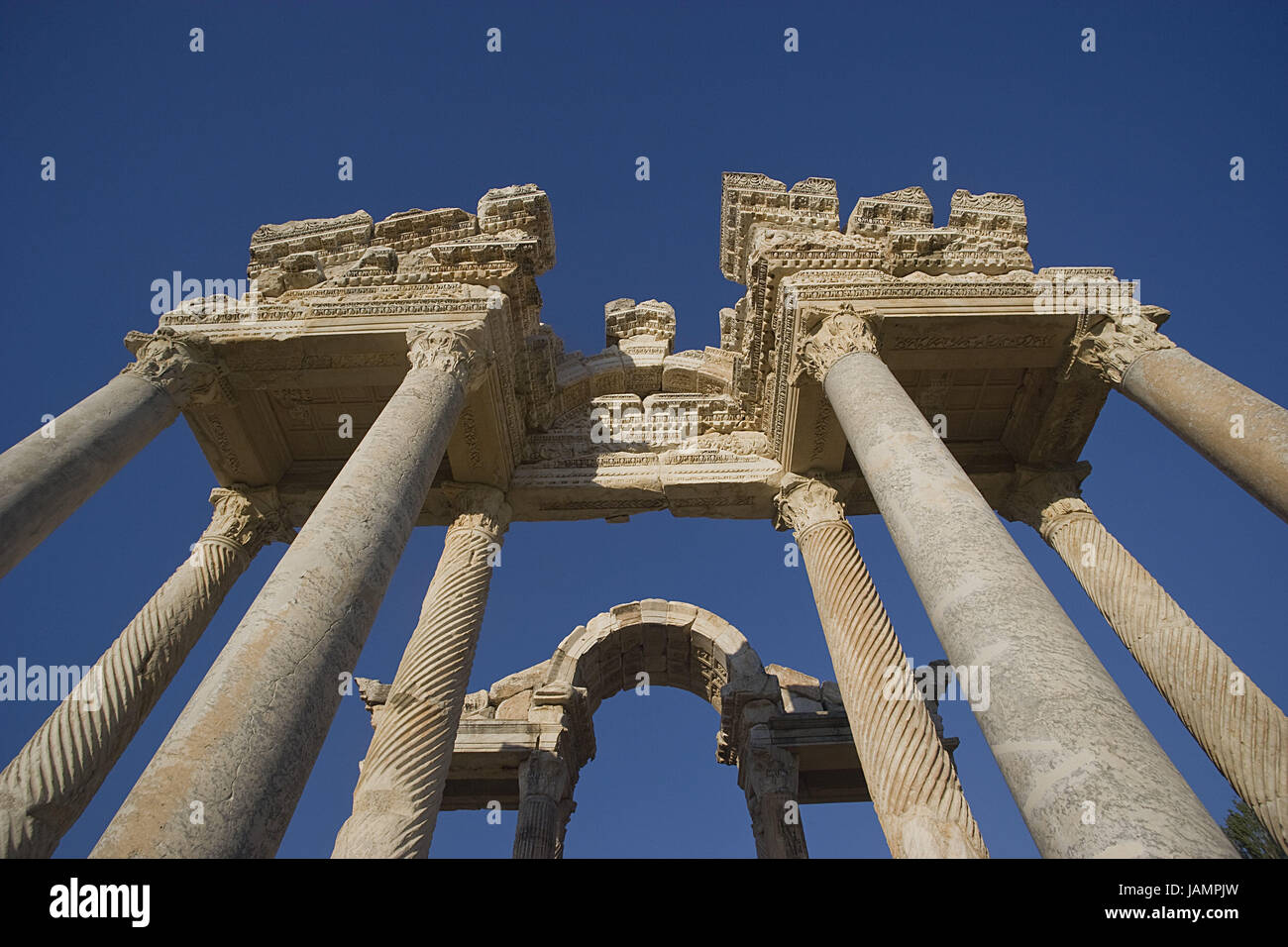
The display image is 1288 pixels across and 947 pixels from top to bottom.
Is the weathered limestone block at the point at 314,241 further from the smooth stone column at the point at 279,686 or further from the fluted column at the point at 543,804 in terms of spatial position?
the fluted column at the point at 543,804

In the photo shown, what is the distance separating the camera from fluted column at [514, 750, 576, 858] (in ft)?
47.3

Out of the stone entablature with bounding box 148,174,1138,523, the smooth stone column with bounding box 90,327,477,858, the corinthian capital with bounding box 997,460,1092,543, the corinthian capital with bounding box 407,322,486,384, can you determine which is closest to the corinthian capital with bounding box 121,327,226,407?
the stone entablature with bounding box 148,174,1138,523

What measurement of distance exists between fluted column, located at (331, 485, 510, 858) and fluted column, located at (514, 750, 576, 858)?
5.71 meters

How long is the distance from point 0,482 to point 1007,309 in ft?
41.6

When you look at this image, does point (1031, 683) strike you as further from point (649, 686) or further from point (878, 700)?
point (649, 686)

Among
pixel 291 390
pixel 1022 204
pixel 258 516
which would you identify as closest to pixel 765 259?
pixel 1022 204

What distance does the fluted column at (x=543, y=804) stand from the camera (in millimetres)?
14430

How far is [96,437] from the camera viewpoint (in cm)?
880

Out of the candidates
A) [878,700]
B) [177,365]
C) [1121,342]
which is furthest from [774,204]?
[177,365]

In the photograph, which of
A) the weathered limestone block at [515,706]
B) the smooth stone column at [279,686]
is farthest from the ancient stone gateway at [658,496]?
the weathered limestone block at [515,706]

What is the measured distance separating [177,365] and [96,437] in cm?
222

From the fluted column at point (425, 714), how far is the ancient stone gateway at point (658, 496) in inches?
1.9

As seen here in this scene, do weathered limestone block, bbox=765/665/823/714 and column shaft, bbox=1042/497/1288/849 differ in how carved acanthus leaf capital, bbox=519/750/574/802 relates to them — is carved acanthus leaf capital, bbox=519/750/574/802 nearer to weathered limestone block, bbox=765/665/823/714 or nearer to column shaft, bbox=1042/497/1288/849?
weathered limestone block, bbox=765/665/823/714
